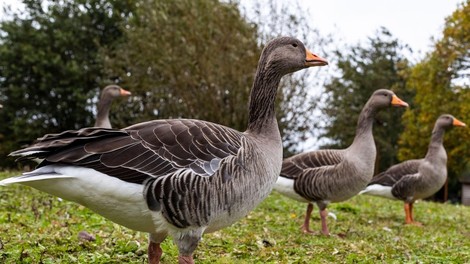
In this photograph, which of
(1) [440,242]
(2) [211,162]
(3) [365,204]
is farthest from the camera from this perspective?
(3) [365,204]

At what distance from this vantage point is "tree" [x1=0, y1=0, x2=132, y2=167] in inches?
1284

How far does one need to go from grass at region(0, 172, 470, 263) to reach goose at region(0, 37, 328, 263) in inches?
45.5

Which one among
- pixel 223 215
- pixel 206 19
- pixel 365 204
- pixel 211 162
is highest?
pixel 206 19

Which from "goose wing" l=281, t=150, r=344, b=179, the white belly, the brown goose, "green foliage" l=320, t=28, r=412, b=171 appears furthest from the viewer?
"green foliage" l=320, t=28, r=412, b=171

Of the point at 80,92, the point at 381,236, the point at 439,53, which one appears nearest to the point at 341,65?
the point at 439,53

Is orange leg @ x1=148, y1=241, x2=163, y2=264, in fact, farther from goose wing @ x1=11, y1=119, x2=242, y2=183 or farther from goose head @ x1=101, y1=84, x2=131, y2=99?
goose head @ x1=101, y1=84, x2=131, y2=99

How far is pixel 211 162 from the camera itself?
4699mm

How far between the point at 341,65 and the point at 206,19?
66.8 ft

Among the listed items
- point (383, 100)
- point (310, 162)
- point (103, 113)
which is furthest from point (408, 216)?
point (103, 113)

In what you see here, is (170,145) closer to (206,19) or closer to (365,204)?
(365,204)

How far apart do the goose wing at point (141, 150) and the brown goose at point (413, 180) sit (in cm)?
883

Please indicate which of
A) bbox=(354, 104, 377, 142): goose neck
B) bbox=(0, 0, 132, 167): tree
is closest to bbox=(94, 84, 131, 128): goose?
bbox=(354, 104, 377, 142): goose neck

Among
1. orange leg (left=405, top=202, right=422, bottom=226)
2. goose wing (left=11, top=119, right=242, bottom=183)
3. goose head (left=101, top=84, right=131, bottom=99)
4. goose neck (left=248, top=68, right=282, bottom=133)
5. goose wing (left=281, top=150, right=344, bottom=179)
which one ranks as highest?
goose neck (left=248, top=68, right=282, bottom=133)

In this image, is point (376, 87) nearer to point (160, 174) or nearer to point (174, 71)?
point (174, 71)
